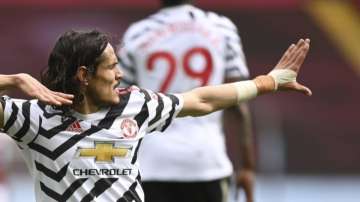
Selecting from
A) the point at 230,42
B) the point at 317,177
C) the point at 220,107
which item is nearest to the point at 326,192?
the point at 317,177

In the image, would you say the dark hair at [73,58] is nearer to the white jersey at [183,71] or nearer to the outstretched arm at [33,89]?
the outstretched arm at [33,89]

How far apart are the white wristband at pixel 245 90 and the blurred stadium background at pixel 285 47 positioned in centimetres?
934

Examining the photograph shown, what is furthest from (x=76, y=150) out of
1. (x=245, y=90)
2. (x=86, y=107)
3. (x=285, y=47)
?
(x=285, y=47)

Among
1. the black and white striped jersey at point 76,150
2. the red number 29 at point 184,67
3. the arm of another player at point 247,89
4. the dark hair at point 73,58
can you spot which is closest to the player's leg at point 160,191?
the red number 29 at point 184,67

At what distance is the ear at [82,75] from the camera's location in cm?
529

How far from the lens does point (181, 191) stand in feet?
23.8

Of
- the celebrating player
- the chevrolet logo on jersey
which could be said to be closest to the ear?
the celebrating player

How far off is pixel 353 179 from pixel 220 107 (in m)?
11.5

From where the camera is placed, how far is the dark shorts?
7.24 metres

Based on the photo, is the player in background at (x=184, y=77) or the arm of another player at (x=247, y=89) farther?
the player in background at (x=184, y=77)

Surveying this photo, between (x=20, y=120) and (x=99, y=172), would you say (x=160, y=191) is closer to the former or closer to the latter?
(x=99, y=172)

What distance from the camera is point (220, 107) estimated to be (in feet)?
18.6

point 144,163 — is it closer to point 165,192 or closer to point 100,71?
point 165,192

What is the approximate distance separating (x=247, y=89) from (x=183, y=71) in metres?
1.59
